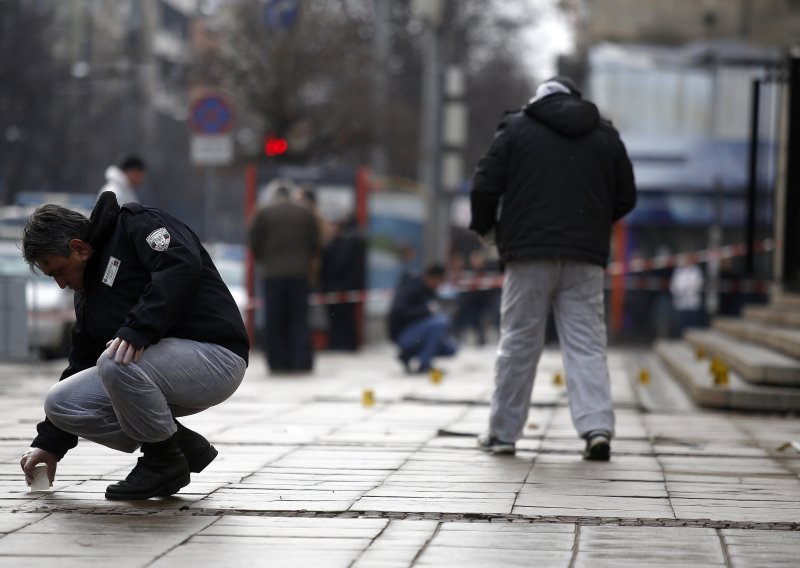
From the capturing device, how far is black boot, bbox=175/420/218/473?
5.98 meters

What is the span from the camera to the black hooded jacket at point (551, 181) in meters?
7.39

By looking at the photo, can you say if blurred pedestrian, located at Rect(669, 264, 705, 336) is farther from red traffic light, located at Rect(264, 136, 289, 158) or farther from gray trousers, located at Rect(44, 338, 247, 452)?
gray trousers, located at Rect(44, 338, 247, 452)

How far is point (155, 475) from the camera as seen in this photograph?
5.65 meters

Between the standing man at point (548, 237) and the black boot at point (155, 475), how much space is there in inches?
81.3

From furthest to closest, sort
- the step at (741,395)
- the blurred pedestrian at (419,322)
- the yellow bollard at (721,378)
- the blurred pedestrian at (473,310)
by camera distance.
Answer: the blurred pedestrian at (473,310), the blurred pedestrian at (419,322), the yellow bollard at (721,378), the step at (741,395)

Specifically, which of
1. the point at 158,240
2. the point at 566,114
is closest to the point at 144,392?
the point at 158,240

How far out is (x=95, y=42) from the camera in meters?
40.6

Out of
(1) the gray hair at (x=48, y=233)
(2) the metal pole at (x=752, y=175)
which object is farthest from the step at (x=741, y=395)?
(1) the gray hair at (x=48, y=233)

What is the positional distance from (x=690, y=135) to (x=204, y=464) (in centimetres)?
2765

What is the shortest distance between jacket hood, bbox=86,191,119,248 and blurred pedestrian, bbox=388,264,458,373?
940cm

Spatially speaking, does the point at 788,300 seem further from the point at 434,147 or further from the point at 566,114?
the point at 566,114

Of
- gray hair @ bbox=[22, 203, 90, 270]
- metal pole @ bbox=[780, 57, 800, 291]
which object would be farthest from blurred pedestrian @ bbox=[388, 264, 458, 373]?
gray hair @ bbox=[22, 203, 90, 270]

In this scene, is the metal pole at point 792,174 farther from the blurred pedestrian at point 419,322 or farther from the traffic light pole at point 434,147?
the traffic light pole at point 434,147

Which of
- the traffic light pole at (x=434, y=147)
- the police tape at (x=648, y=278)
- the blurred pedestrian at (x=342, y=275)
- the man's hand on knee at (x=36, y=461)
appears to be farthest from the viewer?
the police tape at (x=648, y=278)
